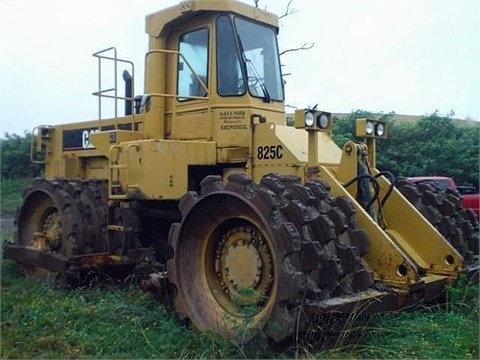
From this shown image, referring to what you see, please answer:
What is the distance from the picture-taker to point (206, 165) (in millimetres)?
6461

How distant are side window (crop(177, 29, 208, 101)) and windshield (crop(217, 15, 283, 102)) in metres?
0.23

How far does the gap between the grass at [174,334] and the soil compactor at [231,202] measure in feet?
0.56

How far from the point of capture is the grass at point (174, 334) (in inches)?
177

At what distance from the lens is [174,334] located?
500 cm

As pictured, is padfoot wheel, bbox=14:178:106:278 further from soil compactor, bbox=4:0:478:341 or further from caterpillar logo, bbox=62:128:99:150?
caterpillar logo, bbox=62:128:99:150

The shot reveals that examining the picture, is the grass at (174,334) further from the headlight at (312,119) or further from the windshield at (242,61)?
the windshield at (242,61)

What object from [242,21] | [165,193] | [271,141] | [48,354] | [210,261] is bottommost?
[48,354]

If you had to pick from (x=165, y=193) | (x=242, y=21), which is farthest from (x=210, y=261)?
(x=242, y=21)

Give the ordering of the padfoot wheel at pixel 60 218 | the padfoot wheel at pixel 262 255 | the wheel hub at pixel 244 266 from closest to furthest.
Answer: the padfoot wheel at pixel 262 255
the wheel hub at pixel 244 266
the padfoot wheel at pixel 60 218

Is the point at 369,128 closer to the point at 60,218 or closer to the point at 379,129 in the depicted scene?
the point at 379,129

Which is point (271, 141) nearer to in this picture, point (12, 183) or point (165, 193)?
point (165, 193)

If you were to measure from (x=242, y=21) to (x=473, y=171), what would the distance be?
41.3 ft

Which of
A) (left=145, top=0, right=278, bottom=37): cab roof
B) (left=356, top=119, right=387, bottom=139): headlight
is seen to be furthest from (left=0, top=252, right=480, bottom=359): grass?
(left=145, top=0, right=278, bottom=37): cab roof

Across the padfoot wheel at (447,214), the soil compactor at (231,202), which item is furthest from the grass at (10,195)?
the padfoot wheel at (447,214)
